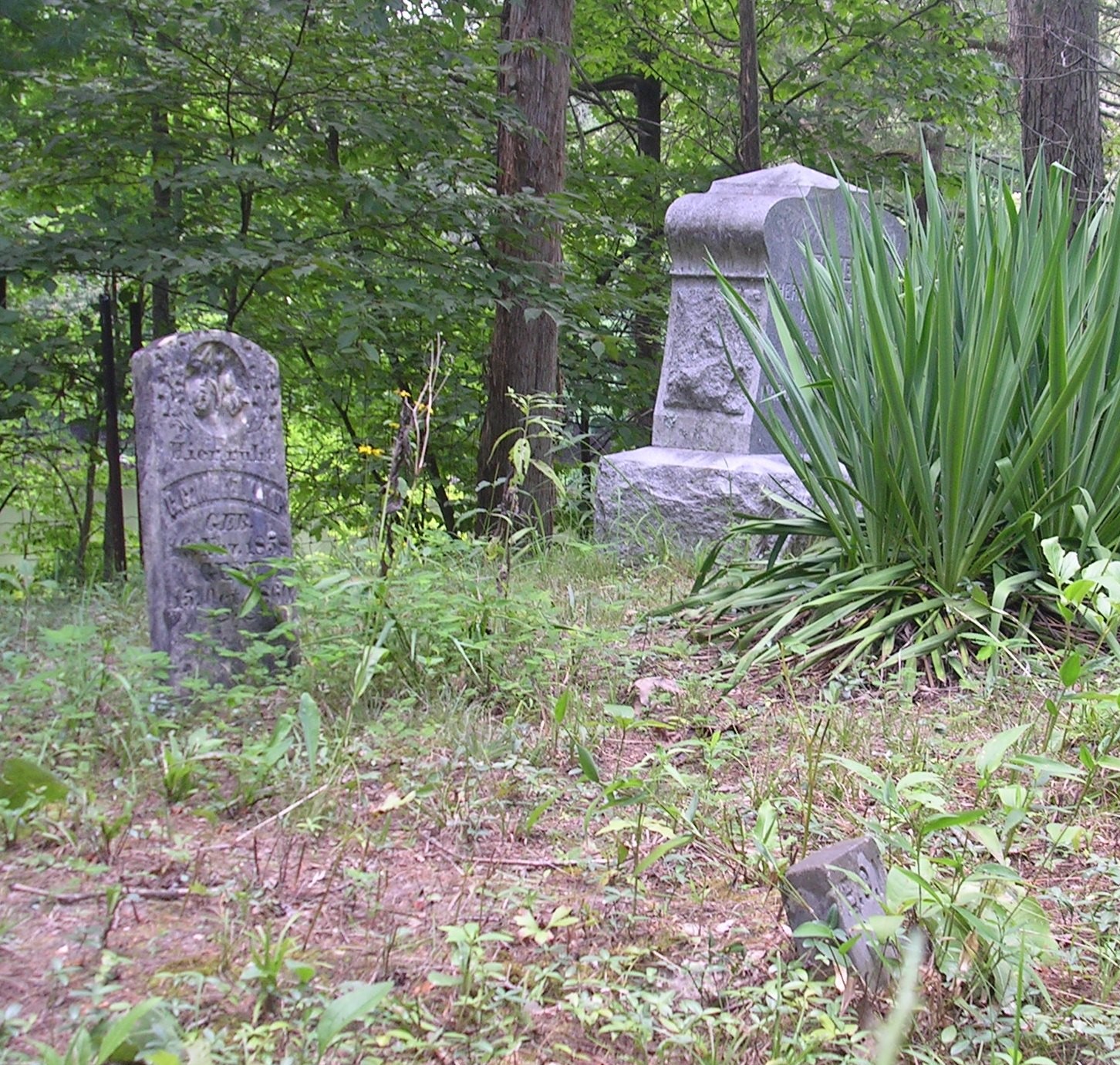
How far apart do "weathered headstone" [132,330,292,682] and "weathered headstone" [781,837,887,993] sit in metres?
1.77

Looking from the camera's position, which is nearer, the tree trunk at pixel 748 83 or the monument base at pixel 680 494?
the monument base at pixel 680 494

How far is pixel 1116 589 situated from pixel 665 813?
98cm

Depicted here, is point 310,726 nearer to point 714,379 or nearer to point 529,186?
point 714,379

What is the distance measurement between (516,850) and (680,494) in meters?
3.13

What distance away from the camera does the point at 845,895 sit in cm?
176

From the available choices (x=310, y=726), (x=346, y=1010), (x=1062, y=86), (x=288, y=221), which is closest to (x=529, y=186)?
(x=288, y=221)

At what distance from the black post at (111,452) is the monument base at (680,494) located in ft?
9.80

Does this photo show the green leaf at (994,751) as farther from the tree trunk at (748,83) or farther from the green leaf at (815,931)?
the tree trunk at (748,83)

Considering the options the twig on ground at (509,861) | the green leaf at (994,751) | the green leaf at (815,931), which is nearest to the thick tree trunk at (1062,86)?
the green leaf at (994,751)

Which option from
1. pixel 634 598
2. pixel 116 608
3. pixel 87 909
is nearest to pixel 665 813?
pixel 87 909

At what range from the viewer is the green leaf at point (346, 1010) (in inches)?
55.9

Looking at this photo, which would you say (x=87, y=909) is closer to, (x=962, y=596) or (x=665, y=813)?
(x=665, y=813)

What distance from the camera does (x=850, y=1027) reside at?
5.20 ft

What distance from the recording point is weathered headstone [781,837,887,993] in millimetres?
1691
